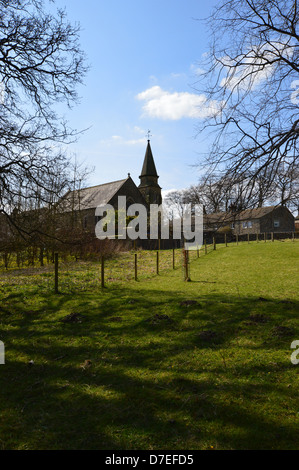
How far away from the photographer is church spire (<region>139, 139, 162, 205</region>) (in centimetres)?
5134

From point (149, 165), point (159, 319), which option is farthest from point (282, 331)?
point (149, 165)

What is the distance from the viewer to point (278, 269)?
50.3 ft

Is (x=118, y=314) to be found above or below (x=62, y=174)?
below

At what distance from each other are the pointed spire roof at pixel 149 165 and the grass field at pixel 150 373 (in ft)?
148

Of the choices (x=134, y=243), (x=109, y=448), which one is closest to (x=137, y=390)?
(x=109, y=448)

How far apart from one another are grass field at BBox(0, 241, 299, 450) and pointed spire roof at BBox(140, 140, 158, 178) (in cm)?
4499

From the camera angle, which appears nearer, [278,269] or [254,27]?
[254,27]

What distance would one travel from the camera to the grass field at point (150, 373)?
290 cm

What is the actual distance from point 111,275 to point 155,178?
40.4 meters

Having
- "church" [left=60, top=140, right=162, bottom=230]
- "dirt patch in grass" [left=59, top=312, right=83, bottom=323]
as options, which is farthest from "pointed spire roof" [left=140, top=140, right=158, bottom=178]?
"dirt patch in grass" [left=59, top=312, right=83, bottom=323]

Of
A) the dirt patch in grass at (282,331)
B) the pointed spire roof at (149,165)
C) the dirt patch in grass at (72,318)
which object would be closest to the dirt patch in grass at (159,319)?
the dirt patch in grass at (72,318)

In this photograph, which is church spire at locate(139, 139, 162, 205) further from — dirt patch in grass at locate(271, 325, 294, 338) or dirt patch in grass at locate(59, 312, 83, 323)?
dirt patch in grass at locate(271, 325, 294, 338)

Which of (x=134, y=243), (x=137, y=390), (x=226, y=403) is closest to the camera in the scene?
(x=226, y=403)
